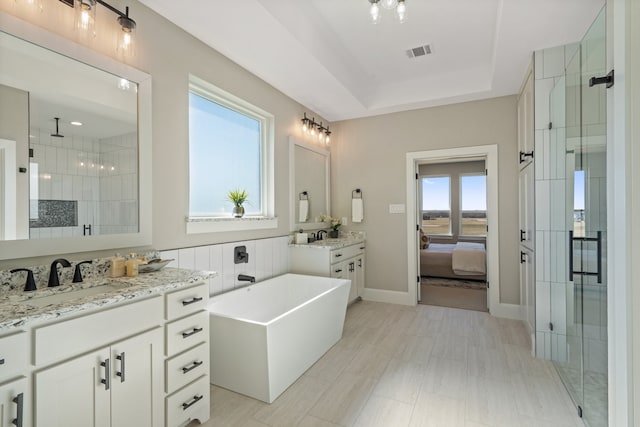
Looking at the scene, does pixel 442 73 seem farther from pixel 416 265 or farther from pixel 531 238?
pixel 416 265

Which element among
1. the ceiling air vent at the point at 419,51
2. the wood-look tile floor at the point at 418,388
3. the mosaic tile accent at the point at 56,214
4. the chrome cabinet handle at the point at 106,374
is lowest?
the wood-look tile floor at the point at 418,388

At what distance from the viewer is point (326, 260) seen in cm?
344

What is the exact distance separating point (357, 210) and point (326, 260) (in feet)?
4.13

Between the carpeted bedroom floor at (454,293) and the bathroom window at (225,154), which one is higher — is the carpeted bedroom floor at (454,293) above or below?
below

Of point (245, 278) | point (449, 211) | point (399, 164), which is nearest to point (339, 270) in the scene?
point (245, 278)

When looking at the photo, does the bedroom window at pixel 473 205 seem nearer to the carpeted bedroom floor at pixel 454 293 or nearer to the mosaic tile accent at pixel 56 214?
the carpeted bedroom floor at pixel 454 293

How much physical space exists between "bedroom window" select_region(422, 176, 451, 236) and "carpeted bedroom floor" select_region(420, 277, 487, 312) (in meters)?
2.66

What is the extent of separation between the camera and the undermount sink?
1356 mm

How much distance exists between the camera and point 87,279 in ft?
5.54

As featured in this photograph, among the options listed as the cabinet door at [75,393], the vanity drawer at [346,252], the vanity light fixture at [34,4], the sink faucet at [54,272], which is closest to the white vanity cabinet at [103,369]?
the cabinet door at [75,393]

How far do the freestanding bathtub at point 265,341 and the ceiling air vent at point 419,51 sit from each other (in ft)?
8.51

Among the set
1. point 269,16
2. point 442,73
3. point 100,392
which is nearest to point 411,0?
point 269,16

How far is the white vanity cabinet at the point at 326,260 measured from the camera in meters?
3.45

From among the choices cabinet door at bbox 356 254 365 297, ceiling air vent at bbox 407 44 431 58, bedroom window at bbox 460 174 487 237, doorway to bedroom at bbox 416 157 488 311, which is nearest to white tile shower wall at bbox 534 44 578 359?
ceiling air vent at bbox 407 44 431 58
